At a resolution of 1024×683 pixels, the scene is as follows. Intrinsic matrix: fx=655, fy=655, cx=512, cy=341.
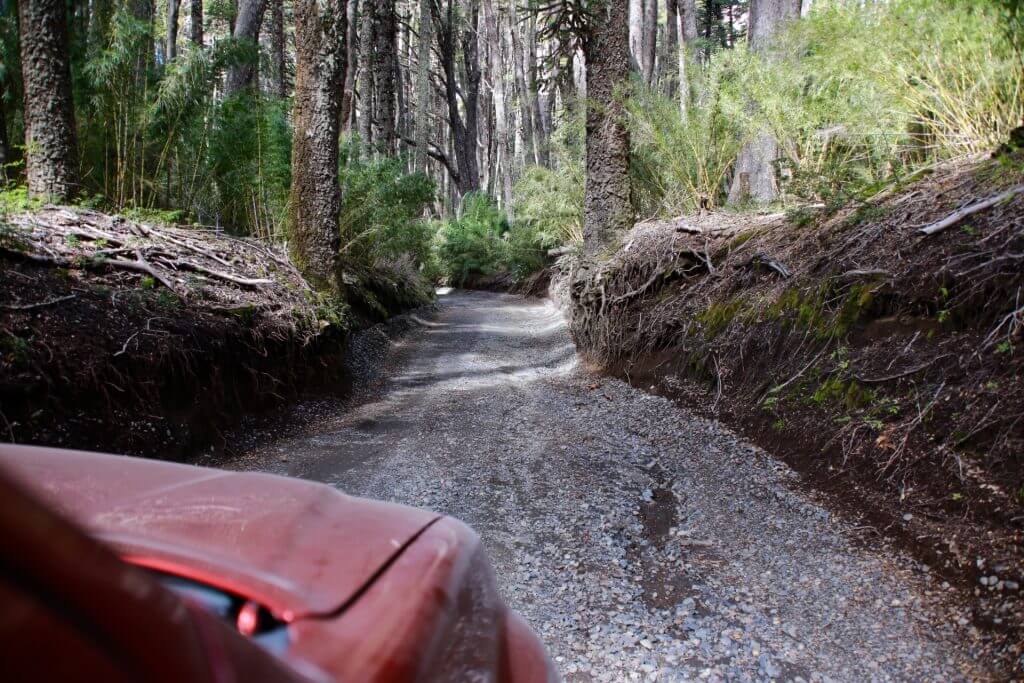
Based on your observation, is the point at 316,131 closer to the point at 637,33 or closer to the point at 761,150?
the point at 761,150

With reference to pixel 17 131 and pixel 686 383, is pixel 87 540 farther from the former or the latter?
pixel 17 131

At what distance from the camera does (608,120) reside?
916cm

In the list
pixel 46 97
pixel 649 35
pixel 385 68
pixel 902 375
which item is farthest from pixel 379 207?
pixel 649 35

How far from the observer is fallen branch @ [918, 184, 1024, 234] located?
3.33m

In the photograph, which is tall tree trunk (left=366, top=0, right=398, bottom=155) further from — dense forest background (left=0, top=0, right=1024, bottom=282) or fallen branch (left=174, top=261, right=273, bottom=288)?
fallen branch (left=174, top=261, right=273, bottom=288)

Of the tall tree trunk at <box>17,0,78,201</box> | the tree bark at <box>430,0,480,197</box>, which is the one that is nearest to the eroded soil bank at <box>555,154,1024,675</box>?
the tall tree trunk at <box>17,0,78,201</box>

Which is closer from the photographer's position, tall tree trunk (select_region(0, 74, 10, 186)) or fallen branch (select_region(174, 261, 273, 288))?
fallen branch (select_region(174, 261, 273, 288))

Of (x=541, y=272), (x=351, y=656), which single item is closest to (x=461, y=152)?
(x=541, y=272)

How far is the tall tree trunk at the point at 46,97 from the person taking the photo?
5.78 m

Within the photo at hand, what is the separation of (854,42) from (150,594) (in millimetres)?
5883

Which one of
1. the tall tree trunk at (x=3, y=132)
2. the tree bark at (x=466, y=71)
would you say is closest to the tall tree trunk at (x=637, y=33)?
the tree bark at (x=466, y=71)

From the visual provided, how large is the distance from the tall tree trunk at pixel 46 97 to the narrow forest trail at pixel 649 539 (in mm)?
3424

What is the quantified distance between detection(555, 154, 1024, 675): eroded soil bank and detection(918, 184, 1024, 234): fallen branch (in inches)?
0.5

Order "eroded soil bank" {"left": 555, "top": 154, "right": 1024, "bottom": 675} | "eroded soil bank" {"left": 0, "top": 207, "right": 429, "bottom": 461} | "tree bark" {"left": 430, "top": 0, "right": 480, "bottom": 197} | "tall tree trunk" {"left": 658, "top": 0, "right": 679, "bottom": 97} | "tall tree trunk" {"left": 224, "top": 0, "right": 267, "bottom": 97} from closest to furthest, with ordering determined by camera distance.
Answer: "eroded soil bank" {"left": 555, "top": 154, "right": 1024, "bottom": 675} < "eroded soil bank" {"left": 0, "top": 207, "right": 429, "bottom": 461} < "tall tree trunk" {"left": 224, "top": 0, "right": 267, "bottom": 97} < "tall tree trunk" {"left": 658, "top": 0, "right": 679, "bottom": 97} < "tree bark" {"left": 430, "top": 0, "right": 480, "bottom": 197}
